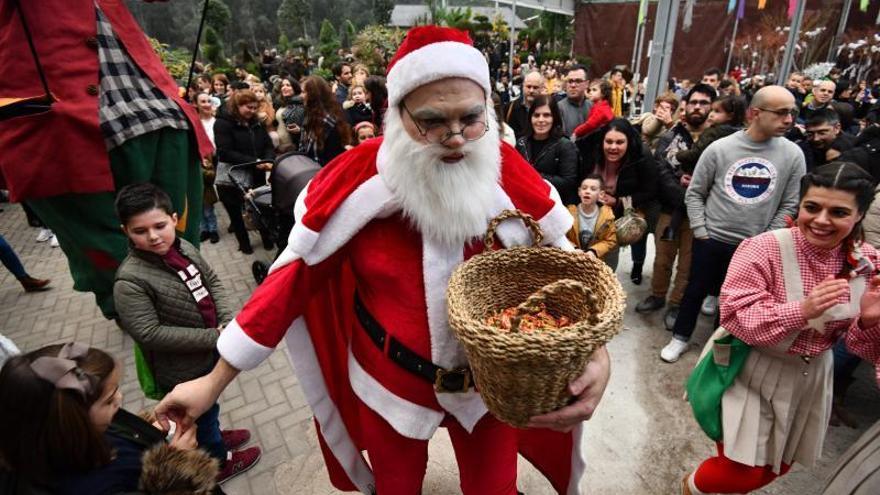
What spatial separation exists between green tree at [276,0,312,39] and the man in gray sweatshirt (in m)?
39.3

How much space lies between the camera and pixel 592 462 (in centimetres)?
255

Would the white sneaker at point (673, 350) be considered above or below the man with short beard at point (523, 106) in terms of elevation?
below

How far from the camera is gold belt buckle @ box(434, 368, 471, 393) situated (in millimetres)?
1380

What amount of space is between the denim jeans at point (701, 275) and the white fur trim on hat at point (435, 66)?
2.50 m

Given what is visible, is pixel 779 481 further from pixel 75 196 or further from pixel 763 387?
pixel 75 196

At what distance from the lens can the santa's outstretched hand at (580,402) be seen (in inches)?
46.8

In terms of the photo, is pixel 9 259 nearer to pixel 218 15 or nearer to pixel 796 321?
pixel 796 321

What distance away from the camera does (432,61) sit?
1.30 meters

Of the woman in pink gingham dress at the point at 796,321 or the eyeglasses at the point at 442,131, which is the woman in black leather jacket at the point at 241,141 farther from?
the woman in pink gingham dress at the point at 796,321

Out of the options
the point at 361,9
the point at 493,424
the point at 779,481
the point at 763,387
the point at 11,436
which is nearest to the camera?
the point at 11,436

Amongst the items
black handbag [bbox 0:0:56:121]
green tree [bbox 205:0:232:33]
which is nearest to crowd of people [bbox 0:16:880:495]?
black handbag [bbox 0:0:56:121]

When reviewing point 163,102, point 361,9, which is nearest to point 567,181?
point 163,102

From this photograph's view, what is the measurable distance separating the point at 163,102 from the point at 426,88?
1739mm

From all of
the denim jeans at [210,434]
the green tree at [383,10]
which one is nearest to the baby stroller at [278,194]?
the denim jeans at [210,434]
